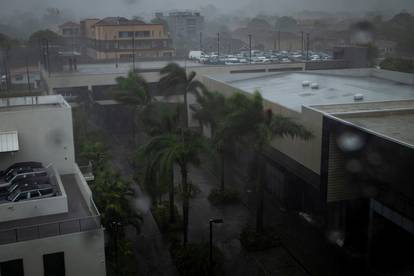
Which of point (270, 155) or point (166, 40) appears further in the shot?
point (166, 40)

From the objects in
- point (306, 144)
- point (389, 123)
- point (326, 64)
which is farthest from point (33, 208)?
point (326, 64)

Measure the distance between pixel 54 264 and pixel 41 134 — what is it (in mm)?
3136

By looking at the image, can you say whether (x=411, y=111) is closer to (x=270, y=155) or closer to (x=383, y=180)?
(x=383, y=180)

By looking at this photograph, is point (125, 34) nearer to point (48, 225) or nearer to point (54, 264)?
point (48, 225)

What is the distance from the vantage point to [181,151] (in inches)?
340

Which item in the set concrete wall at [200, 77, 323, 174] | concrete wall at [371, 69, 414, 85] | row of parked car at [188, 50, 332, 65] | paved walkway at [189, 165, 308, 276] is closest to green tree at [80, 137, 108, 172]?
paved walkway at [189, 165, 308, 276]

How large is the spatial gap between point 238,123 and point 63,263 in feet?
13.2

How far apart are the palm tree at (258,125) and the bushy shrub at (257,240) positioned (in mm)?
298

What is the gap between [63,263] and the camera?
21.9 feet

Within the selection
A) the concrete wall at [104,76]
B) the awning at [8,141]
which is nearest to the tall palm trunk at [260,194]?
the awning at [8,141]

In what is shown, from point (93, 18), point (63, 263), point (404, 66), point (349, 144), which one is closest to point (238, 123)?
point (349, 144)

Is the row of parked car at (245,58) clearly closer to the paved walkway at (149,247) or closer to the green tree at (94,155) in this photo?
the green tree at (94,155)

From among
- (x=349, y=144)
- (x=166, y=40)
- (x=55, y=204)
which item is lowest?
(x=55, y=204)

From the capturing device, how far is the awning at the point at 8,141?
8383mm
